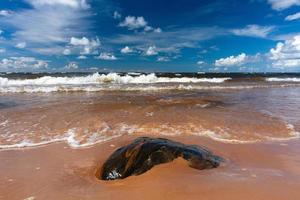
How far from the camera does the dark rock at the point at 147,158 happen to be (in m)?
3.98

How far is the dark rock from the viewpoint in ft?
13.1

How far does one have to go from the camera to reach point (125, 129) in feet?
23.0

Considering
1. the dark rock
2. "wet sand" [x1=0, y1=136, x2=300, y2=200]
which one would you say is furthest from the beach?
the dark rock

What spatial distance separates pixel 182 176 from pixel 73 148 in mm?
2714

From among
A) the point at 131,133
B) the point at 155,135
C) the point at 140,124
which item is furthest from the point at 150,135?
the point at 140,124

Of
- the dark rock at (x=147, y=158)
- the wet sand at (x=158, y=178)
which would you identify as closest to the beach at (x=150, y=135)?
the wet sand at (x=158, y=178)

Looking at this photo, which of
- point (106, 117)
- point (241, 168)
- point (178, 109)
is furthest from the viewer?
point (178, 109)

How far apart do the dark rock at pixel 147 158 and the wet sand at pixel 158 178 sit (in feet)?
0.41

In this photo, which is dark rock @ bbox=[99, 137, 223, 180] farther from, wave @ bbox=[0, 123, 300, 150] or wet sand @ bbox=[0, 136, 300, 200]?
wave @ bbox=[0, 123, 300, 150]

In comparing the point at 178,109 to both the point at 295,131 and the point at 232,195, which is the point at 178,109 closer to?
the point at 295,131

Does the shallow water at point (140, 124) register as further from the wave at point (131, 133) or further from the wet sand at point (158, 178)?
the wet sand at point (158, 178)

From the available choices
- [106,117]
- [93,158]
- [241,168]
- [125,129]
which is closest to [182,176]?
[241,168]

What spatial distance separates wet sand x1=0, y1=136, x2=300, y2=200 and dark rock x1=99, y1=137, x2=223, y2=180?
124mm

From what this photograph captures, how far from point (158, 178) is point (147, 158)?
445 mm
